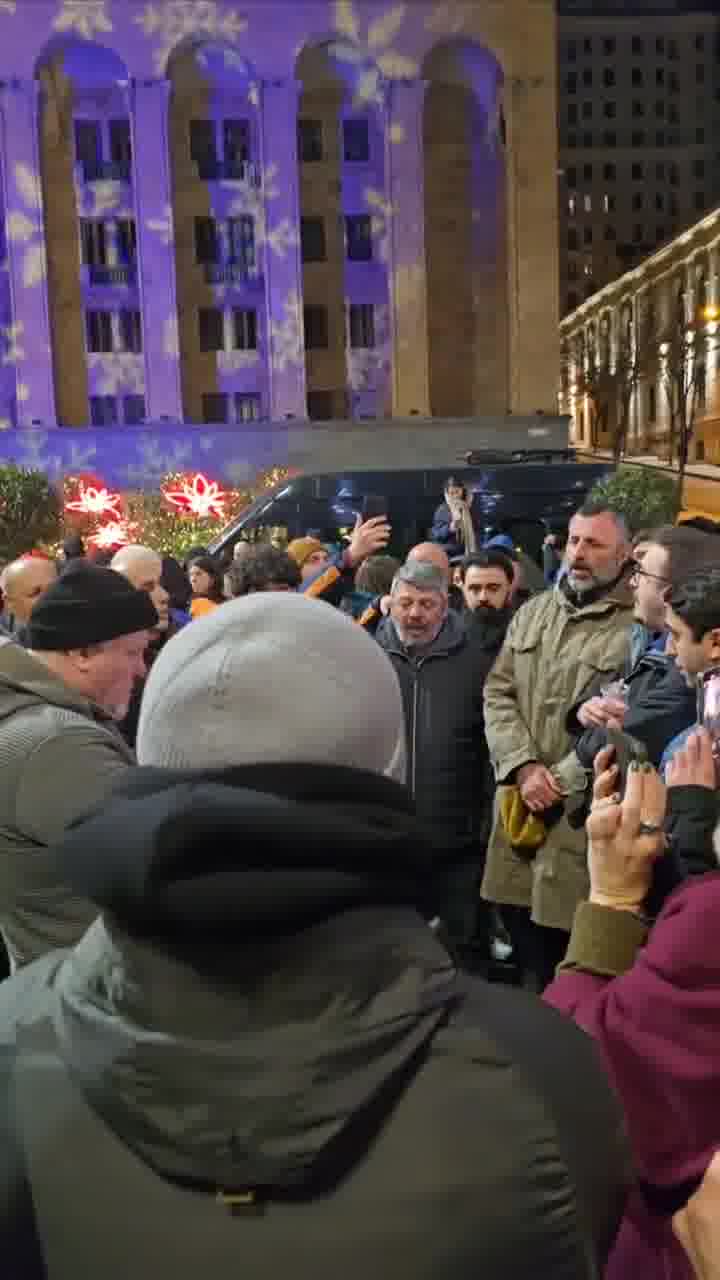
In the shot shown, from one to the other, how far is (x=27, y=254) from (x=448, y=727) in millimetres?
31859

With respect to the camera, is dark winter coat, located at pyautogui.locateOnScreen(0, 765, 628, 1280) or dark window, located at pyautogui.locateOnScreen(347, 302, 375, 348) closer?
dark winter coat, located at pyautogui.locateOnScreen(0, 765, 628, 1280)

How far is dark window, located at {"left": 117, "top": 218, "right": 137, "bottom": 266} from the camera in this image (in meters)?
33.6

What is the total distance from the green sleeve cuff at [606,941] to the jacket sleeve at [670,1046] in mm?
159

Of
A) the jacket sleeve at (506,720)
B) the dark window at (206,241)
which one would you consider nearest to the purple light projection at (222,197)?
the dark window at (206,241)

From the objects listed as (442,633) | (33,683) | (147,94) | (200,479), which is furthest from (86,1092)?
(147,94)

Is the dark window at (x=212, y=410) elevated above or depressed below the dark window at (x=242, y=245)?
below

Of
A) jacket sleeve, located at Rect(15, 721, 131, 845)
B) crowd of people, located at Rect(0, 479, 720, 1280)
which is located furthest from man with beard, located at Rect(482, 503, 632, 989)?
crowd of people, located at Rect(0, 479, 720, 1280)

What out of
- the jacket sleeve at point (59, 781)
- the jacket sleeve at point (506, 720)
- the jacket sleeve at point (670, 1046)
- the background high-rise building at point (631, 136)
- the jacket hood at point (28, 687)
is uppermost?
the background high-rise building at point (631, 136)

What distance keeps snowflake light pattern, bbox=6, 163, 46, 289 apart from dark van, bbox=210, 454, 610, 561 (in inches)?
793

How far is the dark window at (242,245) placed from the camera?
111 feet

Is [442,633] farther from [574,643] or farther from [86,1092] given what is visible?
[86,1092]

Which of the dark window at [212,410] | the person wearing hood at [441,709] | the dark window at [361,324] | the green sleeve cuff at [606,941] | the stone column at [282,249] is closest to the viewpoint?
the green sleeve cuff at [606,941]

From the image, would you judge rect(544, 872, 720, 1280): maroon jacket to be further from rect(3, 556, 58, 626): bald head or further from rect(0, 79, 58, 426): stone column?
rect(0, 79, 58, 426): stone column

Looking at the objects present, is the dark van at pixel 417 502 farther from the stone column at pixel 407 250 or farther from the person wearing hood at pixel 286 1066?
the stone column at pixel 407 250
